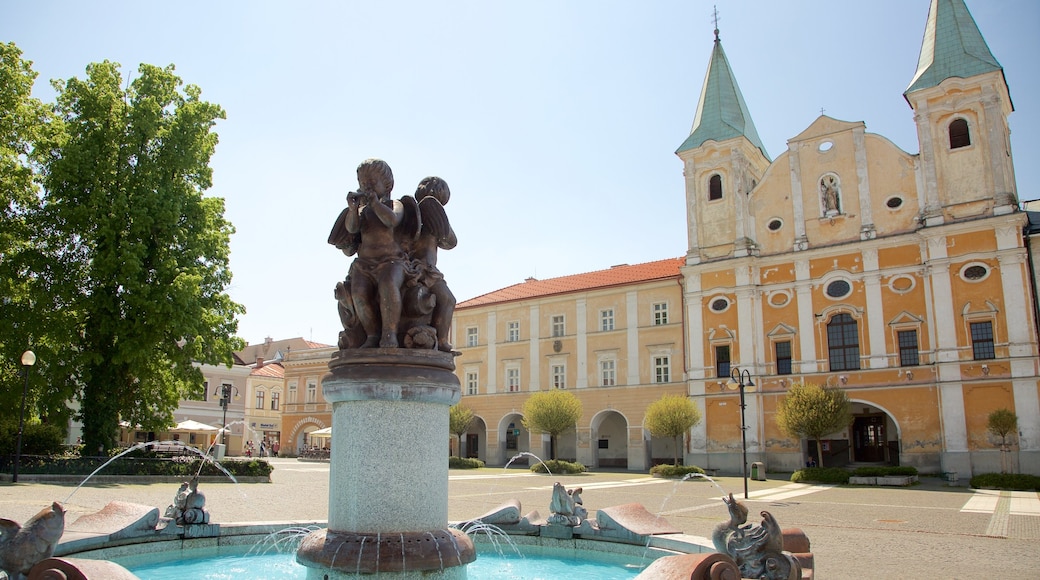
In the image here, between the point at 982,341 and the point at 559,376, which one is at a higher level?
the point at 982,341

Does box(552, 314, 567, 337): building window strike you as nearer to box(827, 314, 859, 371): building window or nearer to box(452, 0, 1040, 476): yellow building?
box(452, 0, 1040, 476): yellow building

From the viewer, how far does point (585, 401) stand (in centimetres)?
4391

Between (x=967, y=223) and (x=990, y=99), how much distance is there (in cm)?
627

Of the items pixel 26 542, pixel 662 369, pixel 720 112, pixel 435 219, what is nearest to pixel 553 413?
pixel 662 369

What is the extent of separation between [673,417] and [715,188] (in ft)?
46.2

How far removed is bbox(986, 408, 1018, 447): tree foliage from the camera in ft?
96.2

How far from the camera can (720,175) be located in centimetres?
4109

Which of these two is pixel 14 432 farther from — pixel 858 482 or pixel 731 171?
pixel 731 171

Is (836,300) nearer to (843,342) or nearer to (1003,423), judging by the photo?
(843,342)

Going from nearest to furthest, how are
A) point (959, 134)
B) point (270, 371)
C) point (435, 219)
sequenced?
point (435, 219) < point (959, 134) < point (270, 371)

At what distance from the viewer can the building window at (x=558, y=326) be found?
4634 centimetres

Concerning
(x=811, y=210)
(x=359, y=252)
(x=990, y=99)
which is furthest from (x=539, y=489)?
(x=990, y=99)

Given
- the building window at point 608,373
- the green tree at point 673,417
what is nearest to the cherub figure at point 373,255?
the green tree at point 673,417

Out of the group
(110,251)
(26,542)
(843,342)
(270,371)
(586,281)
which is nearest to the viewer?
(26,542)
